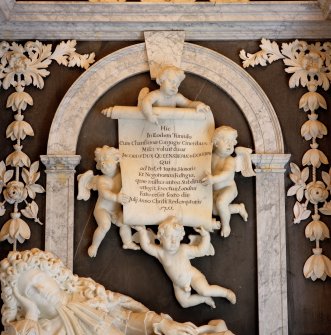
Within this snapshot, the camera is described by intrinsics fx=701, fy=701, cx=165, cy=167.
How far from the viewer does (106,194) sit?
13.8 ft

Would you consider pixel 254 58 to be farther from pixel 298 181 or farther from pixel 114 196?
pixel 114 196

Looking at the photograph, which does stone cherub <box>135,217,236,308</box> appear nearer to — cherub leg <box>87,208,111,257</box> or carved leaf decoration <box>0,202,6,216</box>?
cherub leg <box>87,208,111,257</box>

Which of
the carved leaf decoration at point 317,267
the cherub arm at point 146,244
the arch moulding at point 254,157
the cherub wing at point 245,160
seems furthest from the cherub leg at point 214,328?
the cherub wing at point 245,160

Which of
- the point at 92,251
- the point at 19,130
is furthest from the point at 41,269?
the point at 19,130

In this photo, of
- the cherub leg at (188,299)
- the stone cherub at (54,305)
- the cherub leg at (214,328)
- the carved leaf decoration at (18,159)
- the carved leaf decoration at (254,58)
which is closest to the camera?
the stone cherub at (54,305)

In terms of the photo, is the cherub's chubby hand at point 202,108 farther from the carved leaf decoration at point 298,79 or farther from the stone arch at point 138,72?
the carved leaf decoration at point 298,79

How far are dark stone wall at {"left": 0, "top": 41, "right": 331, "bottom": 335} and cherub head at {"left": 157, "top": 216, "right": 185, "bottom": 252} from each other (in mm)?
243

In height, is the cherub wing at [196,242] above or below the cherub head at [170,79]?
below

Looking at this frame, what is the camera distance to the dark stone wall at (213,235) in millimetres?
4246

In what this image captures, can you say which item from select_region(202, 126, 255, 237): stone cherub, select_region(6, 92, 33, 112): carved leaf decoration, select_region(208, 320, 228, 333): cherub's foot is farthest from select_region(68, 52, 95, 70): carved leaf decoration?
select_region(208, 320, 228, 333): cherub's foot

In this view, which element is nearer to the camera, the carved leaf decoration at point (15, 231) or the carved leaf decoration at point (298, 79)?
the carved leaf decoration at point (15, 231)

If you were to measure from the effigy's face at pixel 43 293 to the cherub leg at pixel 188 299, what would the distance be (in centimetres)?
87

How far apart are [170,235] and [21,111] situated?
4.20 ft

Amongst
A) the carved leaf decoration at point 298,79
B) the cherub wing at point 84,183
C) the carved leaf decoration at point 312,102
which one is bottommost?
the cherub wing at point 84,183
